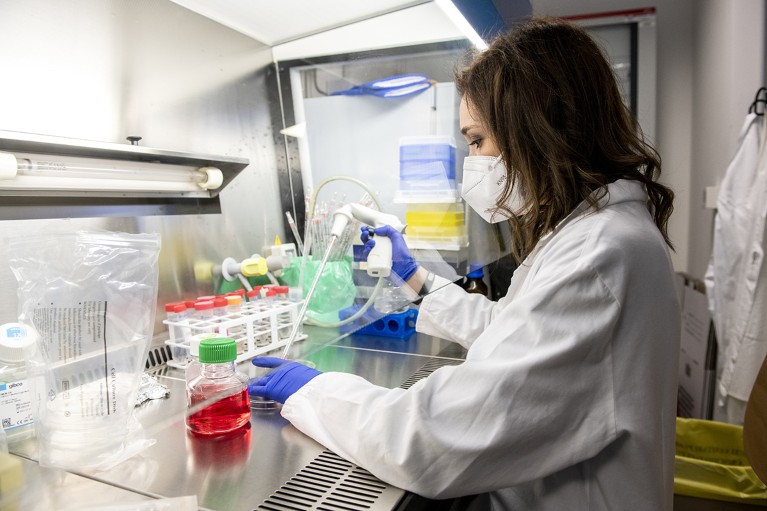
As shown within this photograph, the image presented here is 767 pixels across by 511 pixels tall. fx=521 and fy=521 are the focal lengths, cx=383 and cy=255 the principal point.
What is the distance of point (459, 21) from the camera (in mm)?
1571

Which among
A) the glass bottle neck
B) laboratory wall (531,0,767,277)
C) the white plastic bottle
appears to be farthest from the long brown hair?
laboratory wall (531,0,767,277)

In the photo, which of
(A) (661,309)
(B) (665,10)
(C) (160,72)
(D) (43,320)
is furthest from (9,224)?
(B) (665,10)

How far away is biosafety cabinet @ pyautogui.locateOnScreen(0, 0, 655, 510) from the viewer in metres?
1.02

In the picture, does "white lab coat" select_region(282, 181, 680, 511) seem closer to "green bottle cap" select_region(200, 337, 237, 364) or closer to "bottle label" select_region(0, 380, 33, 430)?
"green bottle cap" select_region(200, 337, 237, 364)

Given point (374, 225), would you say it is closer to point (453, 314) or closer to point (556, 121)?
point (453, 314)

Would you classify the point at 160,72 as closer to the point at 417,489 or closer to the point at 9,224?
the point at 9,224

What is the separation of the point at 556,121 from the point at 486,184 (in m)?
0.22

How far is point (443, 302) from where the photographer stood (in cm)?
150

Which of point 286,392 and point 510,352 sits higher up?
point 510,352

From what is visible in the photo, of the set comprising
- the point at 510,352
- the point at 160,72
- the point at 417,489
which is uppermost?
the point at 160,72

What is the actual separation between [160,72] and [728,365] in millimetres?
2332

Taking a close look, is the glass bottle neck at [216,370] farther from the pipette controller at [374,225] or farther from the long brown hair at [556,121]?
the long brown hair at [556,121]

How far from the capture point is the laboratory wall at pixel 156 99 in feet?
3.50

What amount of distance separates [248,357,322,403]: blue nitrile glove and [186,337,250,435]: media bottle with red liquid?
5 centimetres
